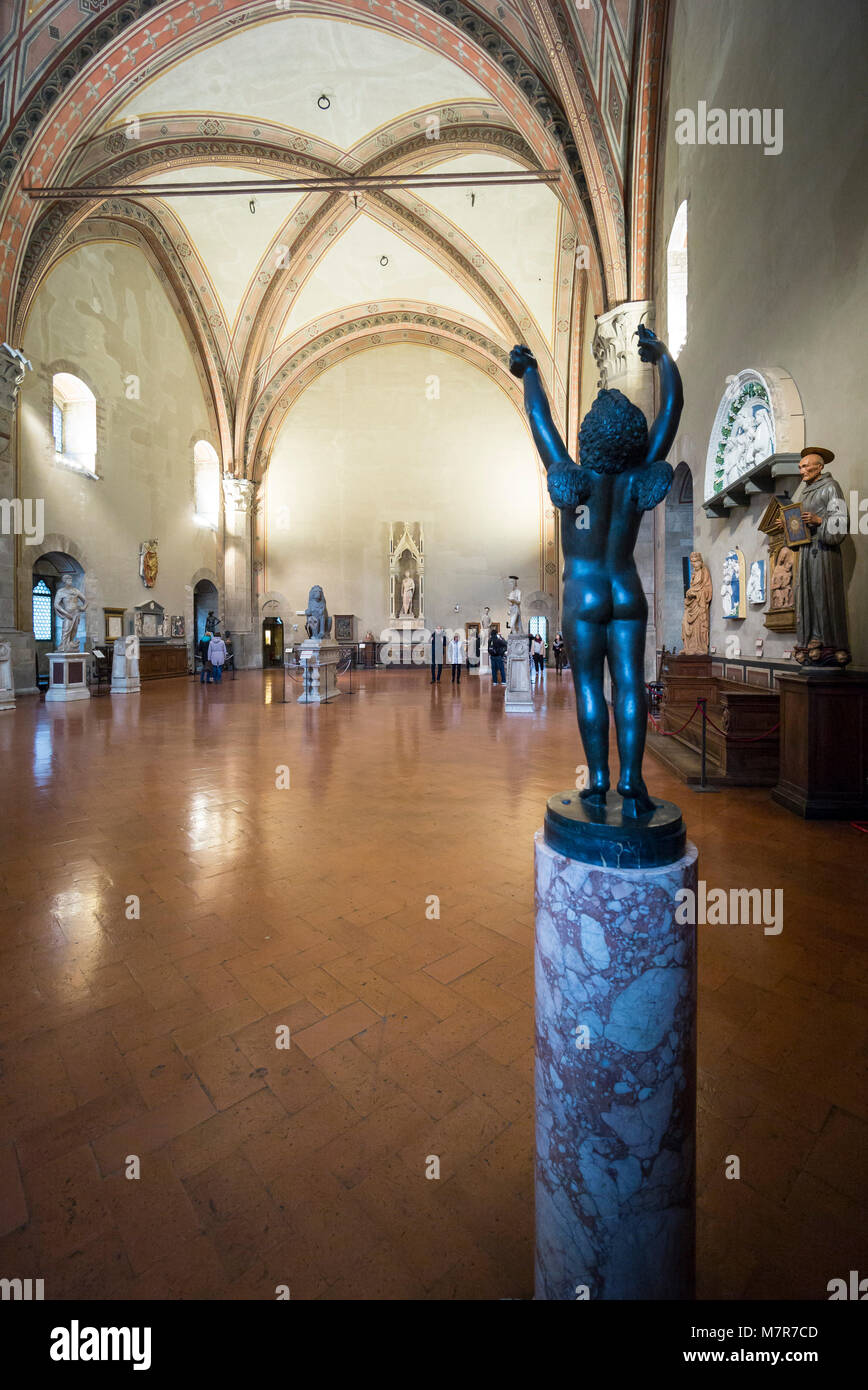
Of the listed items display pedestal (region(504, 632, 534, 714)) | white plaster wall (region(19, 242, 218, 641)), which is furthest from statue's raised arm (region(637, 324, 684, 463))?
white plaster wall (region(19, 242, 218, 641))

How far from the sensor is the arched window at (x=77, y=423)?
49.9 ft

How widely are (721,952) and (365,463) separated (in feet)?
79.6

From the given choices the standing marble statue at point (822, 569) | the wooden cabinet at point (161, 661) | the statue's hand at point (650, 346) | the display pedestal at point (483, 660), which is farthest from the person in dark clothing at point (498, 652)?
the statue's hand at point (650, 346)

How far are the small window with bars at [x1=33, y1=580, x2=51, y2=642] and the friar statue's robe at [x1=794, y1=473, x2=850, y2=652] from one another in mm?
16471

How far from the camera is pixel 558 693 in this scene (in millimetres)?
13789

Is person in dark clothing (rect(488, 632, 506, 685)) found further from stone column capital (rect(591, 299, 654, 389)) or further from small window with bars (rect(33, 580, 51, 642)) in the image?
small window with bars (rect(33, 580, 51, 642))

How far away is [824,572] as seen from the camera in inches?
177

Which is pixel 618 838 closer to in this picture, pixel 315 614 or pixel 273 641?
pixel 315 614

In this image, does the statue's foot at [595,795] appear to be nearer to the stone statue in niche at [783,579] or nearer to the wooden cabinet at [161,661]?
the stone statue in niche at [783,579]

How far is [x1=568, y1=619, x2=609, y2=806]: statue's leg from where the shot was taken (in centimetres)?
140

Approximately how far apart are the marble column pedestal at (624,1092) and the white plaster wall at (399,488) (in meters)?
23.0

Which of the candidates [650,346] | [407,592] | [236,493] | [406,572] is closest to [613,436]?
[650,346]

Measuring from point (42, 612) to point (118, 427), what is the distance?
570cm
